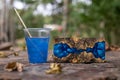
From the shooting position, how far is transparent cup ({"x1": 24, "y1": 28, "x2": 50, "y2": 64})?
1.77m

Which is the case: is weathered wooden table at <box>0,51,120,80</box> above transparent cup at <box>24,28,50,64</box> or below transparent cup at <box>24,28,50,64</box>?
below

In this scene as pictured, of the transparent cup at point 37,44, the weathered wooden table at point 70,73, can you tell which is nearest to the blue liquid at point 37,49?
the transparent cup at point 37,44

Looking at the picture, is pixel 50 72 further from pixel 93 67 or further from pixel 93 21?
pixel 93 21

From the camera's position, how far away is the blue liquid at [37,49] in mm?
1771

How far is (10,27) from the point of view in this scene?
327 inches

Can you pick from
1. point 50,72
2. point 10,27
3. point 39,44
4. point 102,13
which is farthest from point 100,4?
point 50,72

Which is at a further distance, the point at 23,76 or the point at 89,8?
the point at 89,8

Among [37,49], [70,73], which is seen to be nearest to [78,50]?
[37,49]

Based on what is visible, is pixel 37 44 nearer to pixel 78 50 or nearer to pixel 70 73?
pixel 78 50

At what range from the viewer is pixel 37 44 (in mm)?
1770

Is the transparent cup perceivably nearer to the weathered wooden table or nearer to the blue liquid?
the blue liquid

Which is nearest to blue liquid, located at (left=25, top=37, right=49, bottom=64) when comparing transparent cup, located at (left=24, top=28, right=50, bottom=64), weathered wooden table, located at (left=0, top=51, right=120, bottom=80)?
transparent cup, located at (left=24, top=28, right=50, bottom=64)

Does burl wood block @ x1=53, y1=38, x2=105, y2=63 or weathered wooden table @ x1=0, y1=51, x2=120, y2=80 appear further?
burl wood block @ x1=53, y1=38, x2=105, y2=63

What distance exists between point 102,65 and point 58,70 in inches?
13.4
